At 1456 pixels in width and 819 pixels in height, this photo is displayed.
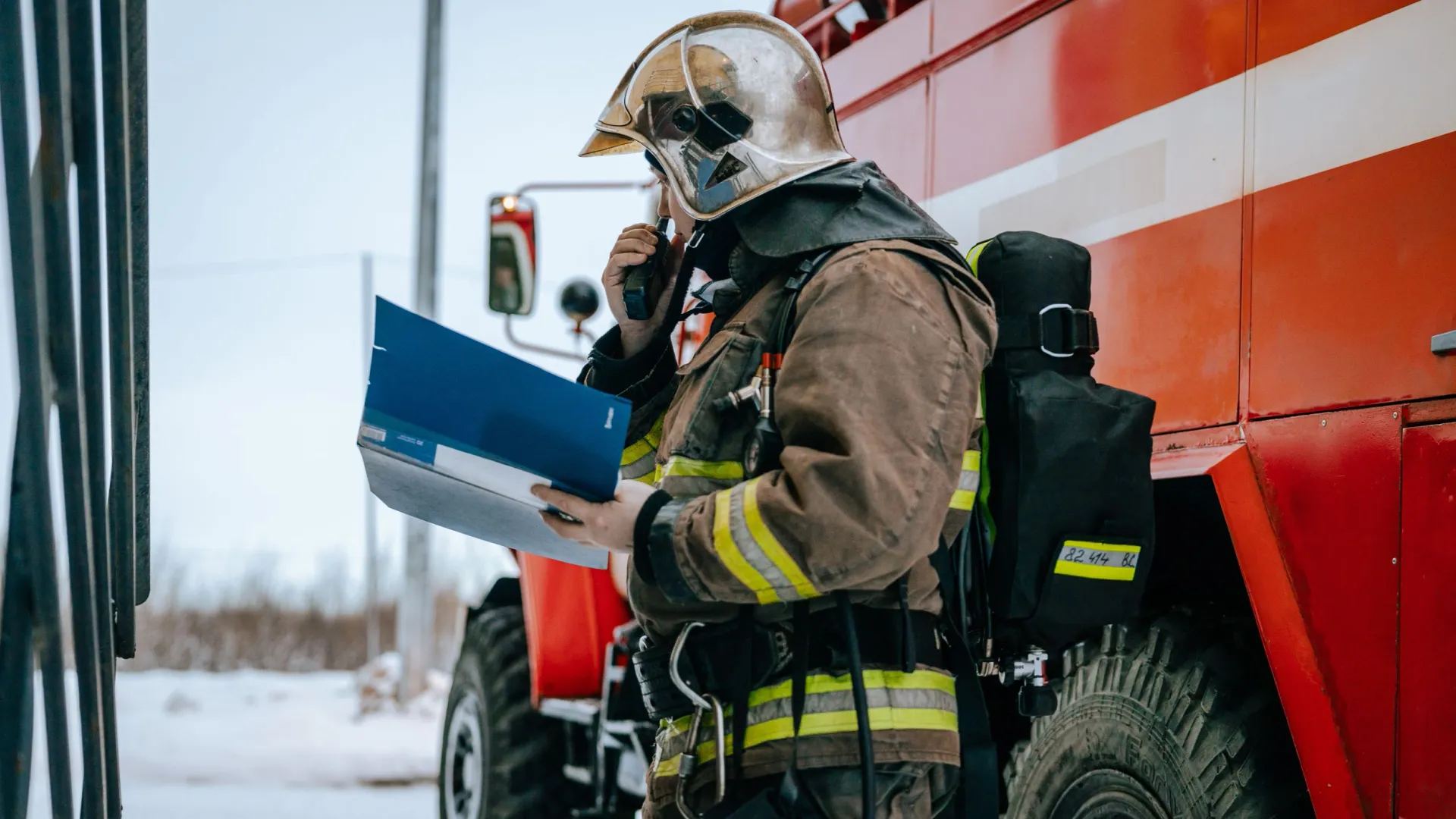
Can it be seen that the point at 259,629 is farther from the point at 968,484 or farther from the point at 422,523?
the point at 968,484

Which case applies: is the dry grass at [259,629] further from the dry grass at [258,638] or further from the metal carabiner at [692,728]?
the metal carabiner at [692,728]

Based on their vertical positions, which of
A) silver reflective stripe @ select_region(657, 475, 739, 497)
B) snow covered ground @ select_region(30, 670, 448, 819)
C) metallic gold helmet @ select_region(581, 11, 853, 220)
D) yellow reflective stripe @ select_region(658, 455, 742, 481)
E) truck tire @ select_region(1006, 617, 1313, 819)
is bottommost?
snow covered ground @ select_region(30, 670, 448, 819)

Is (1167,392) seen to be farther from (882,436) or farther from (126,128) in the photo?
(126,128)

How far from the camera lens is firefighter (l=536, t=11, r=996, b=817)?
1785 millimetres

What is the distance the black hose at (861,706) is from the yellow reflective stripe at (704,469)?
254 millimetres

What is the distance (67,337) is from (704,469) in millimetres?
907

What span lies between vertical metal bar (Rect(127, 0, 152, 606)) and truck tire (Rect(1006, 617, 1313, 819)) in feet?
5.70

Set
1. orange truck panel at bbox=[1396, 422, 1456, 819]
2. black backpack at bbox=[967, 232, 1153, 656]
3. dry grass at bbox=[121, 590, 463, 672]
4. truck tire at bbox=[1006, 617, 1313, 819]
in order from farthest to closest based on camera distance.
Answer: dry grass at bbox=[121, 590, 463, 672], truck tire at bbox=[1006, 617, 1313, 819], black backpack at bbox=[967, 232, 1153, 656], orange truck panel at bbox=[1396, 422, 1456, 819]

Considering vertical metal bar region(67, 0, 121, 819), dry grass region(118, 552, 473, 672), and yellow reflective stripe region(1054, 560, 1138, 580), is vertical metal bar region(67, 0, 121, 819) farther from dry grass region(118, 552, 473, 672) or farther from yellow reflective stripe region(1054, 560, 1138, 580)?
dry grass region(118, 552, 473, 672)

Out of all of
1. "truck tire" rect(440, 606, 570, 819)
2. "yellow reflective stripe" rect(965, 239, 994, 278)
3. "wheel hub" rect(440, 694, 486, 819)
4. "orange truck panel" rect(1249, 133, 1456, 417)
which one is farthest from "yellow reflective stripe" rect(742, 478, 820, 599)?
"wheel hub" rect(440, 694, 486, 819)

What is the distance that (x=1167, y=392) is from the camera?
249 cm

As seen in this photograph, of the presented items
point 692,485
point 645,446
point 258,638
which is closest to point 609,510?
point 692,485

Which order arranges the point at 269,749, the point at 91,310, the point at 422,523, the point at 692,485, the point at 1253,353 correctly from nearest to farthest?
the point at 91,310 → the point at 692,485 → the point at 1253,353 → the point at 269,749 → the point at 422,523

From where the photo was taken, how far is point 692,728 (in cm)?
203
